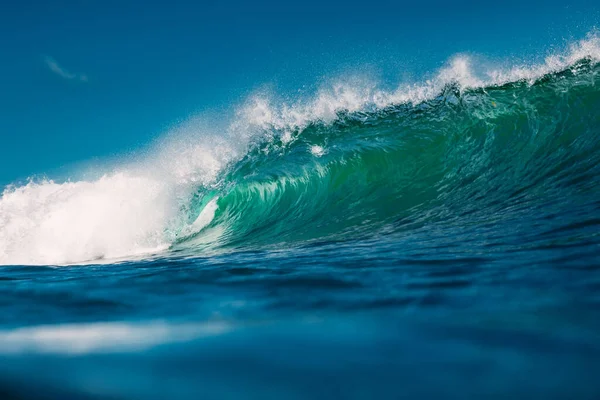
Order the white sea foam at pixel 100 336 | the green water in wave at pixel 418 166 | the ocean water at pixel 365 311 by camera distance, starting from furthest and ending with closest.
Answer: the green water in wave at pixel 418 166 → the white sea foam at pixel 100 336 → the ocean water at pixel 365 311

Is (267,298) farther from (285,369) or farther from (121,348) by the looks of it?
(285,369)

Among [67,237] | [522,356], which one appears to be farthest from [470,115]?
[522,356]

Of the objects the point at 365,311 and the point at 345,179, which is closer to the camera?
the point at 365,311

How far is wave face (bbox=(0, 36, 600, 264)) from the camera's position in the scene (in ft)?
18.2

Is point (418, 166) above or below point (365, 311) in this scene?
above

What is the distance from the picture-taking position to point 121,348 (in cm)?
94

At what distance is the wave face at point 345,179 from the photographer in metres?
5.55

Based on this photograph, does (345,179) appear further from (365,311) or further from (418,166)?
Answer: (365,311)

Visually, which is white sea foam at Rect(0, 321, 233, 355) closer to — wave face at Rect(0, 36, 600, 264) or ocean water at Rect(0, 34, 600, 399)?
ocean water at Rect(0, 34, 600, 399)

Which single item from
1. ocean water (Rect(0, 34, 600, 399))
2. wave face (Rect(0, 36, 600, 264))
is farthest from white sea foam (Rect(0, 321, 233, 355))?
wave face (Rect(0, 36, 600, 264))

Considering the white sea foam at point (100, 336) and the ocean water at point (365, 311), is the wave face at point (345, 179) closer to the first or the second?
the ocean water at point (365, 311)

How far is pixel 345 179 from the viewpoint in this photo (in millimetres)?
7945

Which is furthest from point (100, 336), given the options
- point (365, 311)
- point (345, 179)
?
point (345, 179)

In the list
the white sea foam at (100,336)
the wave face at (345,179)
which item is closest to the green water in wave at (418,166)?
the wave face at (345,179)
